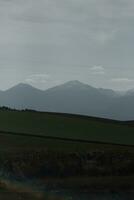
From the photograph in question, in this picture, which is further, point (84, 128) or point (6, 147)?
point (84, 128)

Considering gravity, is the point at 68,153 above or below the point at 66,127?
below

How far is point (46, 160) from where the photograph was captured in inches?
2147

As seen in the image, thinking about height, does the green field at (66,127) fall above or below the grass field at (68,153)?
above

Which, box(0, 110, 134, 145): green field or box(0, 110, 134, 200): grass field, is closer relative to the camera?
box(0, 110, 134, 200): grass field

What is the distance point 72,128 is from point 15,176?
986 inches

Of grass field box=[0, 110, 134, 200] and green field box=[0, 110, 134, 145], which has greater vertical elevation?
green field box=[0, 110, 134, 145]

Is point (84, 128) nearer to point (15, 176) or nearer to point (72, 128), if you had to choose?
point (72, 128)

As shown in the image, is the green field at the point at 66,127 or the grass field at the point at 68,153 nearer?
the grass field at the point at 68,153

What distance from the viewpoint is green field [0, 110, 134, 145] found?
69750mm

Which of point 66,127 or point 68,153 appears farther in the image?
point 66,127

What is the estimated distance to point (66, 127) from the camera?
75.6 m

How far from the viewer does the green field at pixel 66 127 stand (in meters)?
69.8

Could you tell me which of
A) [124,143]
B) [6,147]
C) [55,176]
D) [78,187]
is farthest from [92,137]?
[78,187]

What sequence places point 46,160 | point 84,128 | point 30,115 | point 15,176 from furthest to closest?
point 30,115, point 84,128, point 46,160, point 15,176
